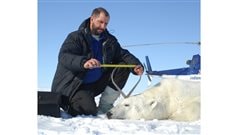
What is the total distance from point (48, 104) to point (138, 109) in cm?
49

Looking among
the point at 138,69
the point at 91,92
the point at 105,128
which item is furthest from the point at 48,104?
the point at 138,69

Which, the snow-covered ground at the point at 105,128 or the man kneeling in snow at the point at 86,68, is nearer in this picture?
the snow-covered ground at the point at 105,128

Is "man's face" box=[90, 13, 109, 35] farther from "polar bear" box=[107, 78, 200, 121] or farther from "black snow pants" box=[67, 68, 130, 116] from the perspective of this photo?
"polar bear" box=[107, 78, 200, 121]

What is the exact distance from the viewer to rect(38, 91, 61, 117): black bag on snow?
7.98 feet

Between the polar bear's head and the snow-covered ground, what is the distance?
0.98ft

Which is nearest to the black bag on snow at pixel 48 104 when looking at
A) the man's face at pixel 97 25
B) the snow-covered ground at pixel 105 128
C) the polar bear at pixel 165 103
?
the snow-covered ground at pixel 105 128

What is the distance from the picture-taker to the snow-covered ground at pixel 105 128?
1.92m

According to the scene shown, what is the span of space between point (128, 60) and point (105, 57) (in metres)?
0.18

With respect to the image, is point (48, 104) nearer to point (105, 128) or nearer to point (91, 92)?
point (91, 92)

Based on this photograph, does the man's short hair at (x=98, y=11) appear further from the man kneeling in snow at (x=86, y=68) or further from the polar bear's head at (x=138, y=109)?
the polar bear's head at (x=138, y=109)

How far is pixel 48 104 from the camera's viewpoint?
245 cm

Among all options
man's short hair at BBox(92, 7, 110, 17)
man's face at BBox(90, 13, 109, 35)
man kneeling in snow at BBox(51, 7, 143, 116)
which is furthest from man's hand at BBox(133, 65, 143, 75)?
man's short hair at BBox(92, 7, 110, 17)
